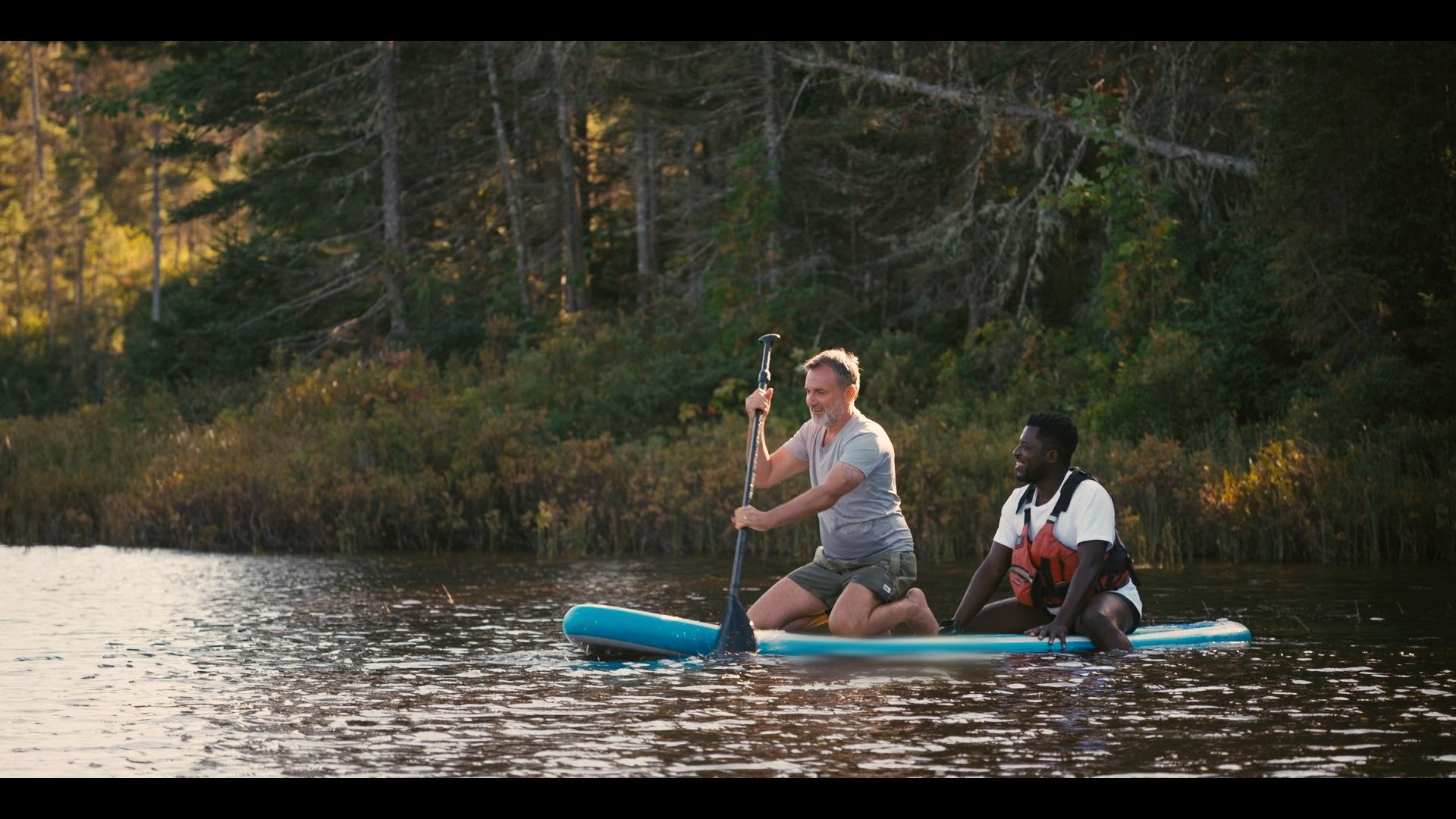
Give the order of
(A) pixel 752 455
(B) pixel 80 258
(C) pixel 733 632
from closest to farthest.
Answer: (C) pixel 733 632, (A) pixel 752 455, (B) pixel 80 258

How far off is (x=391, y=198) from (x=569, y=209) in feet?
11.0

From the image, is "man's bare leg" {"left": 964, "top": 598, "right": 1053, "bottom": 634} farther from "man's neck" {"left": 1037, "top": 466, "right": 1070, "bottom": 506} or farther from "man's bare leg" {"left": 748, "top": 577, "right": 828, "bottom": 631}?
"man's bare leg" {"left": 748, "top": 577, "right": 828, "bottom": 631}

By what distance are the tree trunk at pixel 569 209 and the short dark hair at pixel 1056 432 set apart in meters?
23.4

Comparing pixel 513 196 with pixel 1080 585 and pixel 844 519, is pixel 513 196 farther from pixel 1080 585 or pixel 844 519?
pixel 1080 585

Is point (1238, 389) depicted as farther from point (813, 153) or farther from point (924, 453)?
point (813, 153)

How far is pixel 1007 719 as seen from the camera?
354 inches

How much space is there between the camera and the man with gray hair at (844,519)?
10992mm

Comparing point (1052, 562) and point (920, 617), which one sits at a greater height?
point (1052, 562)

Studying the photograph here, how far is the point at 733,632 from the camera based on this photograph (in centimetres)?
1109

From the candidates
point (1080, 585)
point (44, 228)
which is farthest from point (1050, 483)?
point (44, 228)

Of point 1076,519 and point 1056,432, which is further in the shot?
point 1056,432

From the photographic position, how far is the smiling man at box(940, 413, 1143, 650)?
35.8ft
